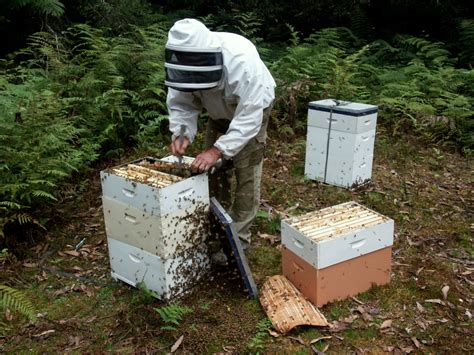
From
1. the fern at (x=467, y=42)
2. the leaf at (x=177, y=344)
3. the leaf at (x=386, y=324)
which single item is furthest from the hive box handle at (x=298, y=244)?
the fern at (x=467, y=42)

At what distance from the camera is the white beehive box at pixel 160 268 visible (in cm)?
301

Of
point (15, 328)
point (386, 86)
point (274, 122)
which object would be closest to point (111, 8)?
point (274, 122)

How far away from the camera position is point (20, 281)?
138 inches

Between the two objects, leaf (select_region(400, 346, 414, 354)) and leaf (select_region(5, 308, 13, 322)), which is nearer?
leaf (select_region(400, 346, 414, 354))

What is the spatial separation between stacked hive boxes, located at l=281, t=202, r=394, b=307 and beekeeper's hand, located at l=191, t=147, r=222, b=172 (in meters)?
0.65

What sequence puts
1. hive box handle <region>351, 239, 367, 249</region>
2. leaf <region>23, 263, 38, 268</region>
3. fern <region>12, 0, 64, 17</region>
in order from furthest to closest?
fern <region>12, 0, 64, 17</region> < leaf <region>23, 263, 38, 268</region> < hive box handle <region>351, 239, 367, 249</region>

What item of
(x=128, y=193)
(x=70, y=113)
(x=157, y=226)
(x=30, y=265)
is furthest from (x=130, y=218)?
(x=70, y=113)

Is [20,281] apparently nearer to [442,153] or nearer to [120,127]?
[120,127]

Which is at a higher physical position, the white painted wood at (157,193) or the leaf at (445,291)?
the white painted wood at (157,193)

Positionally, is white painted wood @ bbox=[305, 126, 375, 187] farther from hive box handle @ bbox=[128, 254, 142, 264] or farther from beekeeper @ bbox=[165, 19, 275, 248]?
hive box handle @ bbox=[128, 254, 142, 264]

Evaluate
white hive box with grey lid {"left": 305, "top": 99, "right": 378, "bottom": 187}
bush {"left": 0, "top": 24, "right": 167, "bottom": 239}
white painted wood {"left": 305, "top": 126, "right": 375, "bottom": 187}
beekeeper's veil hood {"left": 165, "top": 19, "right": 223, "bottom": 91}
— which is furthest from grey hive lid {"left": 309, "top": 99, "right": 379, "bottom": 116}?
beekeeper's veil hood {"left": 165, "top": 19, "right": 223, "bottom": 91}

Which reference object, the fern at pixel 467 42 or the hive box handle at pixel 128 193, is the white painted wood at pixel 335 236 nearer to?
the hive box handle at pixel 128 193

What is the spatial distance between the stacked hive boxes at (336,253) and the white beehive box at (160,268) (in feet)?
2.08

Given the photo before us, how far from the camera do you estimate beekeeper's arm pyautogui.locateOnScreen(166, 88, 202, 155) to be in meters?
3.42
